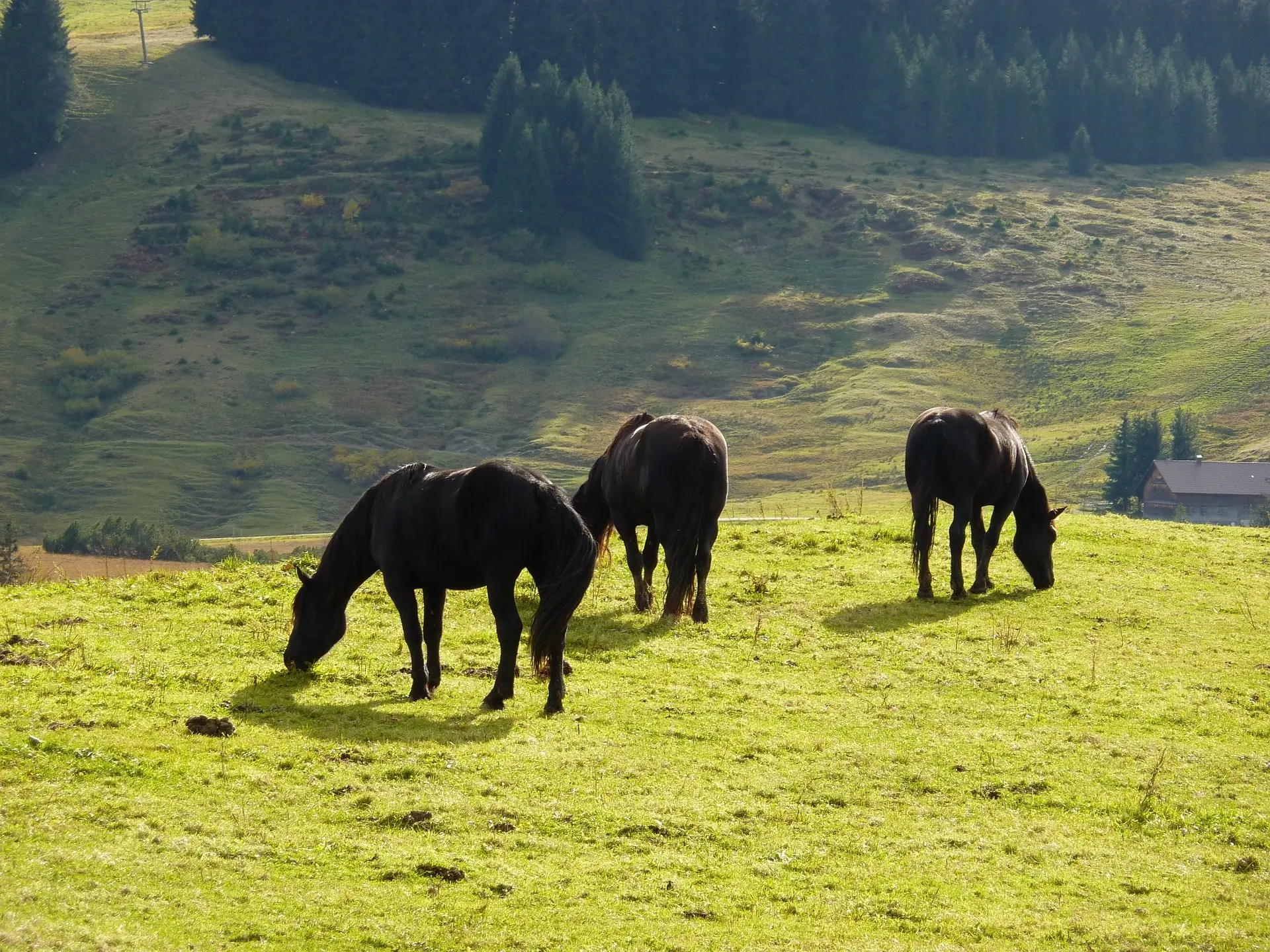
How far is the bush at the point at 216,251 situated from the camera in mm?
112625

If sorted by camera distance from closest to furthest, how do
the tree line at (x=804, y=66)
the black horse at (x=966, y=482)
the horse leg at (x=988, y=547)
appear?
the black horse at (x=966, y=482), the horse leg at (x=988, y=547), the tree line at (x=804, y=66)

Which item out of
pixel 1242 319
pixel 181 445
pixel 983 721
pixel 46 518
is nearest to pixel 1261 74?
pixel 1242 319

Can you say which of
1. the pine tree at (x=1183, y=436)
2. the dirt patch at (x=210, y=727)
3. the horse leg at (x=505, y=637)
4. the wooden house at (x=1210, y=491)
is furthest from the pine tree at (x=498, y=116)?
the dirt patch at (x=210, y=727)

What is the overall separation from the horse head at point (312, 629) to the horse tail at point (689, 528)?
4.49m

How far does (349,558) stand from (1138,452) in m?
75.4

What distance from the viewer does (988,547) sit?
2219cm

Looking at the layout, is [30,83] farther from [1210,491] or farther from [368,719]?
[368,719]

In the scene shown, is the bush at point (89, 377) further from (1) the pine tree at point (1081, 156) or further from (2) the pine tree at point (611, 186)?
(1) the pine tree at point (1081, 156)

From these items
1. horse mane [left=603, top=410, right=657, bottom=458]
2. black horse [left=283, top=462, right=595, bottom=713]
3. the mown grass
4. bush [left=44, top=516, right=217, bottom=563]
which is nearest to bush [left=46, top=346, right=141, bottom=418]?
bush [left=44, top=516, right=217, bottom=563]

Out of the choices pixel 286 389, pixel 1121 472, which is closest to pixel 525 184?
pixel 286 389

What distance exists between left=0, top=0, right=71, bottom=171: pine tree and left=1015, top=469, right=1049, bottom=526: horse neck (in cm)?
11885

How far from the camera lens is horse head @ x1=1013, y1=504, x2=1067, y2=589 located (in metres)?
22.3

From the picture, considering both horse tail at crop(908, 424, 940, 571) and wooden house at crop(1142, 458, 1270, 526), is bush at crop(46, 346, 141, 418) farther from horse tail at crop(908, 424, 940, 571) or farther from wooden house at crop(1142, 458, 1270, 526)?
horse tail at crop(908, 424, 940, 571)

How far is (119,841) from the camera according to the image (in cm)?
970
